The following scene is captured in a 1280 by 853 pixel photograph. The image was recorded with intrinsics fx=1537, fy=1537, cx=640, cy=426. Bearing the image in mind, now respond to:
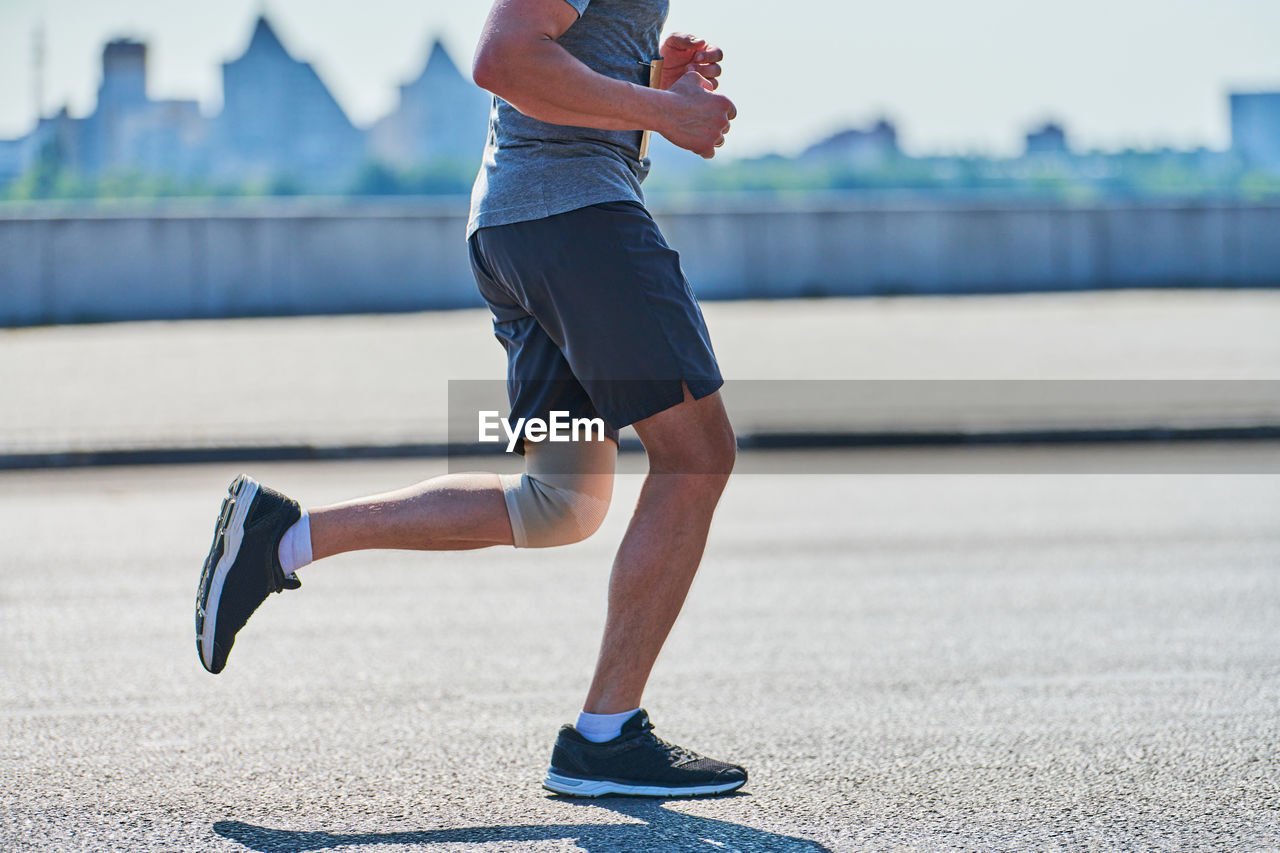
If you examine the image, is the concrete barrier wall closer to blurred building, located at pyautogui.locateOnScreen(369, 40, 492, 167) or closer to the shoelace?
the shoelace

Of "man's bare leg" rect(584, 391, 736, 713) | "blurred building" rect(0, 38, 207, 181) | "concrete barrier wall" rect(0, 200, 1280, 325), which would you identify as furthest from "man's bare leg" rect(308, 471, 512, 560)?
"blurred building" rect(0, 38, 207, 181)

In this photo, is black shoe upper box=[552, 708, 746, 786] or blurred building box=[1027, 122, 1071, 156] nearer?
black shoe upper box=[552, 708, 746, 786]

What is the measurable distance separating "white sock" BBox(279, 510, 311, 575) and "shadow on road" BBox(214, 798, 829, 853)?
0.49 meters

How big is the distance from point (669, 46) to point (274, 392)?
8997 mm

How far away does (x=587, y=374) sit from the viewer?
276 cm

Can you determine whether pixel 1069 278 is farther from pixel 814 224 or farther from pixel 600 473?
pixel 600 473

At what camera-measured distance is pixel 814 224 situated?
2219cm

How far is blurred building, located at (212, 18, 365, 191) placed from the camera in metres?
54.3

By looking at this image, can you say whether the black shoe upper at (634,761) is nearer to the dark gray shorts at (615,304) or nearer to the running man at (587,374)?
the running man at (587,374)

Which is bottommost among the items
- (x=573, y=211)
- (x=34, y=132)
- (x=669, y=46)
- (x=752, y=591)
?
(x=752, y=591)

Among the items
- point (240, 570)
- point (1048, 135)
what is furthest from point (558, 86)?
point (1048, 135)

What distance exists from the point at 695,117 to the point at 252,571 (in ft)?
3.92

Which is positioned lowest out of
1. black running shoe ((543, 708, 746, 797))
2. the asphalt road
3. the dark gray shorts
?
the asphalt road

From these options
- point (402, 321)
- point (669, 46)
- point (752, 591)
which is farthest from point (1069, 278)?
point (669, 46)
